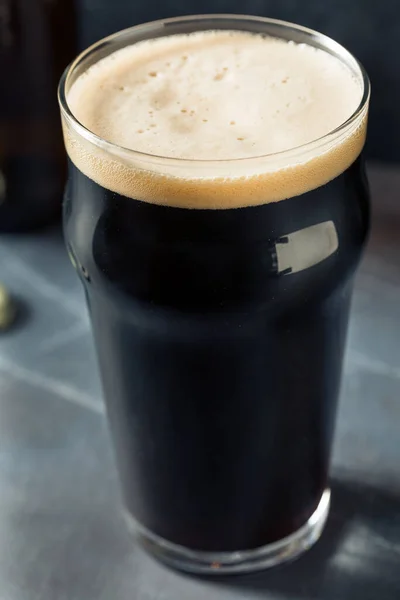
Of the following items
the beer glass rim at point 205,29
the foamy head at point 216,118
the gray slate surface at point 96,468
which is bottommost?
the gray slate surface at point 96,468

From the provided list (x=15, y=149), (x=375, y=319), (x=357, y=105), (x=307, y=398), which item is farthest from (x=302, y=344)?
(x=15, y=149)

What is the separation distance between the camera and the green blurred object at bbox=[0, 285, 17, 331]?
1.01m

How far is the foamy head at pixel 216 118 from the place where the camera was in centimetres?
56

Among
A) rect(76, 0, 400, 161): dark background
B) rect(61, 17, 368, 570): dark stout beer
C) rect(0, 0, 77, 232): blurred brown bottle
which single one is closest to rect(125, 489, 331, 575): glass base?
rect(61, 17, 368, 570): dark stout beer

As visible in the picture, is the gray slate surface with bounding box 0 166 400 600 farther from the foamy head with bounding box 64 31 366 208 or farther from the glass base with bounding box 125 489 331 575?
the foamy head with bounding box 64 31 366 208

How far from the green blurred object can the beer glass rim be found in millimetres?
396

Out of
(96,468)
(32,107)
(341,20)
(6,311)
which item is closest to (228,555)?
(96,468)

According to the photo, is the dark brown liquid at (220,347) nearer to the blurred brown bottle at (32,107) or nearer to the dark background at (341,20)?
the blurred brown bottle at (32,107)

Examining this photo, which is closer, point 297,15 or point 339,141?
point 339,141

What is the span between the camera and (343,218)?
611 mm

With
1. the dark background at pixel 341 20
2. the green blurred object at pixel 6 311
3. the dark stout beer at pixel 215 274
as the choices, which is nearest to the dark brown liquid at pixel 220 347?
the dark stout beer at pixel 215 274

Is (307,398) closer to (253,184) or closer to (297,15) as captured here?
(253,184)

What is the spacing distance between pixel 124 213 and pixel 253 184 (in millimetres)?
87

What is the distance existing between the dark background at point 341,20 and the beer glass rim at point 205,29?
1.41 ft
